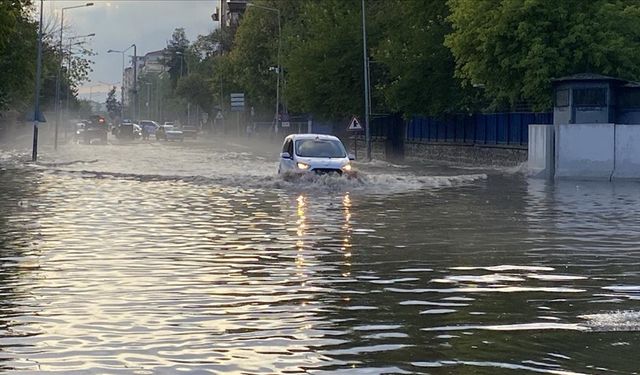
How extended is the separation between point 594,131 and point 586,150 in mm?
791

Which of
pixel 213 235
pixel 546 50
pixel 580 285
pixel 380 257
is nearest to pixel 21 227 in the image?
pixel 213 235

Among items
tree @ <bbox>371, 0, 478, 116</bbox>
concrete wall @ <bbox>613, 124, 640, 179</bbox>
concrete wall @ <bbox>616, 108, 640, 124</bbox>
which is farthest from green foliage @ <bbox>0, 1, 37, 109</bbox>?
concrete wall @ <bbox>613, 124, 640, 179</bbox>

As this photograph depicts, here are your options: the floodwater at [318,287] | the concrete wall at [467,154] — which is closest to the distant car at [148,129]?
the concrete wall at [467,154]

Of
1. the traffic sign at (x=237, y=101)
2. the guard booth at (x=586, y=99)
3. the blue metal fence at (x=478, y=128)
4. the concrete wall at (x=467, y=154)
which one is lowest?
the concrete wall at (x=467, y=154)

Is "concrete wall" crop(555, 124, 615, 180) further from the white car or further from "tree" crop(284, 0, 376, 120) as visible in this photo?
"tree" crop(284, 0, 376, 120)

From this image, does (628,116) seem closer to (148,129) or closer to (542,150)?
(542,150)

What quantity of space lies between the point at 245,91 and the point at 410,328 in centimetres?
9977

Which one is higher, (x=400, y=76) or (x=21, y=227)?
(x=400, y=76)

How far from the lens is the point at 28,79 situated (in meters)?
62.0

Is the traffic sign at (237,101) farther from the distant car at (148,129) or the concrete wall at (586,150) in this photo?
the concrete wall at (586,150)

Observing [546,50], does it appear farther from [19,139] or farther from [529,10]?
[19,139]

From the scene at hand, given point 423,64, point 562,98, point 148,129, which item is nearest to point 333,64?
point 423,64

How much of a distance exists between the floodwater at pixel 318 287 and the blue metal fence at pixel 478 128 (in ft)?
81.2

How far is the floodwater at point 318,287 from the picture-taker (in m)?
9.98
